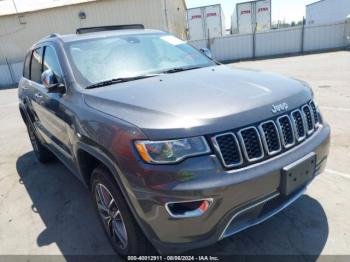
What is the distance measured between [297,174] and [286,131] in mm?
311

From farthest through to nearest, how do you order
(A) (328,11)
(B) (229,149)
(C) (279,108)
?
(A) (328,11)
(C) (279,108)
(B) (229,149)

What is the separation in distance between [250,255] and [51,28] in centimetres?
2079

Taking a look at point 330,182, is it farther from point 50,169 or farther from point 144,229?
point 50,169

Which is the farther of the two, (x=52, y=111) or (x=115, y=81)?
(x=52, y=111)

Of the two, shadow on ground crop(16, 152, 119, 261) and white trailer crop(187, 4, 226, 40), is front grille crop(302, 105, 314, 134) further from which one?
white trailer crop(187, 4, 226, 40)

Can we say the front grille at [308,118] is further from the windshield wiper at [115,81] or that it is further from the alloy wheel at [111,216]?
the alloy wheel at [111,216]

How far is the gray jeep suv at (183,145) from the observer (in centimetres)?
185

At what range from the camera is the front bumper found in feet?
5.93

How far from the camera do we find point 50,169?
4633 millimetres

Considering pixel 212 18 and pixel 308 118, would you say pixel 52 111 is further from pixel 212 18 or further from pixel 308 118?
pixel 212 18

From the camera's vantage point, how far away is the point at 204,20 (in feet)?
89.9

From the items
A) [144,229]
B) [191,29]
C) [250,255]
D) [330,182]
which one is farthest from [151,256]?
[191,29]

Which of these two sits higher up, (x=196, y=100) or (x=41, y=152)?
(x=196, y=100)

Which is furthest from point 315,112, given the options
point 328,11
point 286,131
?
point 328,11
